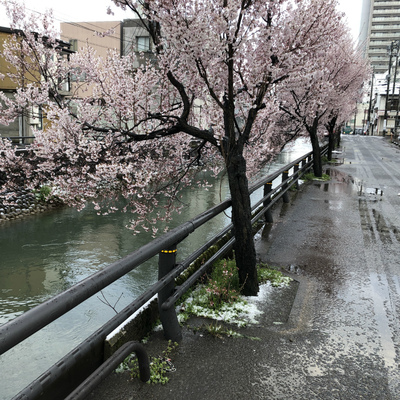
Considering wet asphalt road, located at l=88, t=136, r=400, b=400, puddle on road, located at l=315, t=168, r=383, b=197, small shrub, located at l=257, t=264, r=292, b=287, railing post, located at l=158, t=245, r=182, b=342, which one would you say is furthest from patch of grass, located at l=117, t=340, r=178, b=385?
puddle on road, located at l=315, t=168, r=383, b=197

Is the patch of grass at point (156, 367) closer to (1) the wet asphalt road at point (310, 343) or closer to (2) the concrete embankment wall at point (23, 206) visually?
(1) the wet asphalt road at point (310, 343)

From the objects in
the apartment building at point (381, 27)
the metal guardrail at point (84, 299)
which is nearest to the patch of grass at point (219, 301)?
the metal guardrail at point (84, 299)

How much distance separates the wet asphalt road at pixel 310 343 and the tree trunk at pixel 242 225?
27 centimetres

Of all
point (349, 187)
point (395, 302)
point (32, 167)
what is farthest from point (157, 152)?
point (349, 187)

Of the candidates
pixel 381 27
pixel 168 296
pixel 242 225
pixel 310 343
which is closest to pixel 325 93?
pixel 242 225

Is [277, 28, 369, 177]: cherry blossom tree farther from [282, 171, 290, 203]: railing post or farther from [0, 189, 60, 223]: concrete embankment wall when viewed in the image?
[0, 189, 60, 223]: concrete embankment wall

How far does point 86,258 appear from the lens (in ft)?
39.6

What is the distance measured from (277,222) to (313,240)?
4.68 ft

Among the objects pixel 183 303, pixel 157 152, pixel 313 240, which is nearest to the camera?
pixel 183 303

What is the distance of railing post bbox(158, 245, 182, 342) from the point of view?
3209mm

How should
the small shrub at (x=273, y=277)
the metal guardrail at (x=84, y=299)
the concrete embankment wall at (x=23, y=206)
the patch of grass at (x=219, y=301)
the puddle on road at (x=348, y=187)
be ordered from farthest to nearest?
1. the concrete embankment wall at (x=23, y=206)
2. the puddle on road at (x=348, y=187)
3. the small shrub at (x=273, y=277)
4. the patch of grass at (x=219, y=301)
5. the metal guardrail at (x=84, y=299)

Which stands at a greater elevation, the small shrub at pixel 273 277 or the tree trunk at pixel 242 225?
the tree trunk at pixel 242 225

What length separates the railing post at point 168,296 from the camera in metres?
3.21

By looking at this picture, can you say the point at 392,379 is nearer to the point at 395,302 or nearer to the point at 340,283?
the point at 395,302
